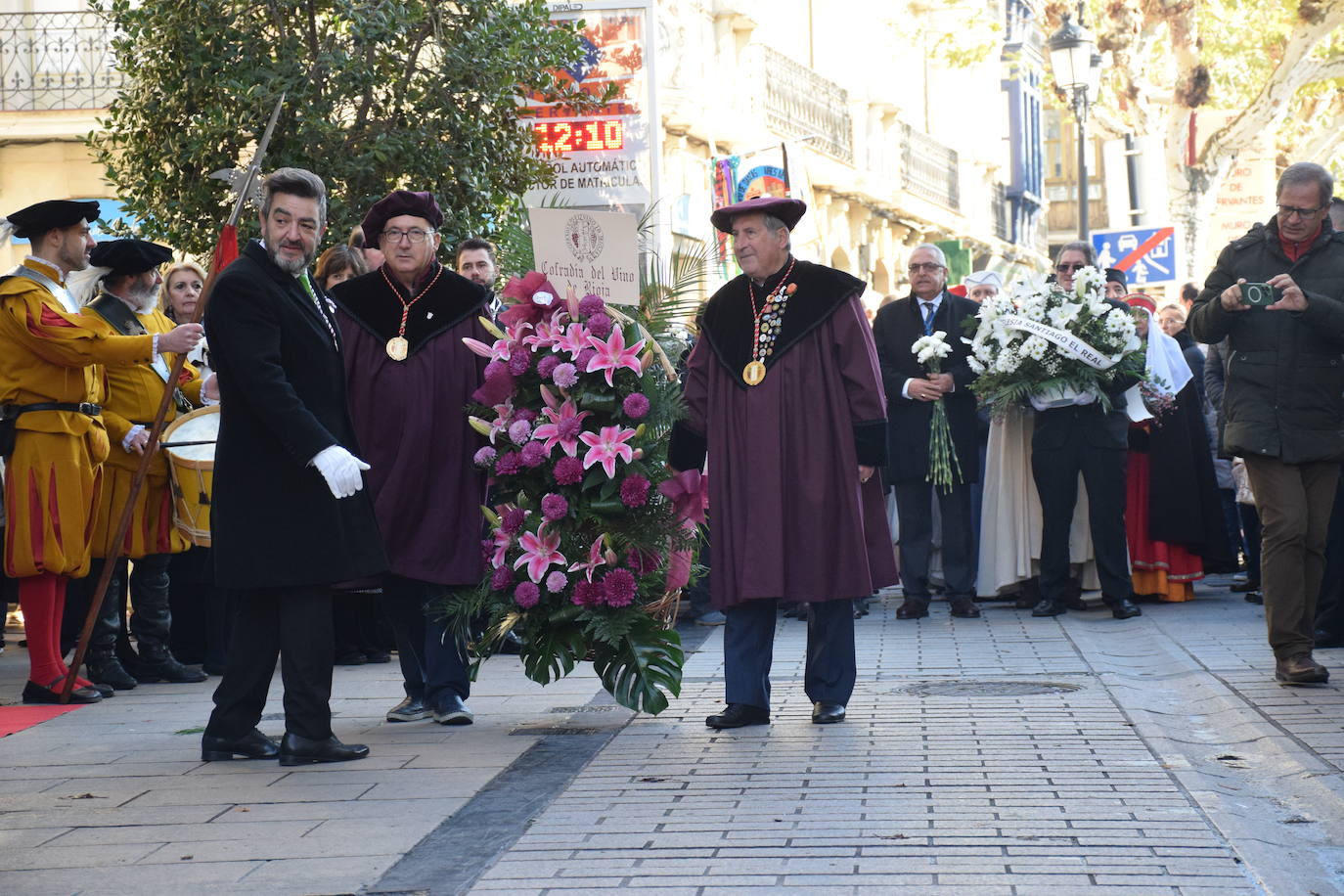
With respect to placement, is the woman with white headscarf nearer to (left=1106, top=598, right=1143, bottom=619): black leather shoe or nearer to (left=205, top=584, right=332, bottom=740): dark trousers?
(left=1106, top=598, right=1143, bottom=619): black leather shoe

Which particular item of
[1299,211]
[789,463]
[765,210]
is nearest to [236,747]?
[789,463]

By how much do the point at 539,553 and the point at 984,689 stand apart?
2.27m

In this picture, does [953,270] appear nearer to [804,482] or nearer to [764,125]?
[764,125]

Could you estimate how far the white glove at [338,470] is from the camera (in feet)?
20.5

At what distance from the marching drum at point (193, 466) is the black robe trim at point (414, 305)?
159cm

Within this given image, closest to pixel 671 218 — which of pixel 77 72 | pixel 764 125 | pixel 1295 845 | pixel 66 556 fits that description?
pixel 764 125

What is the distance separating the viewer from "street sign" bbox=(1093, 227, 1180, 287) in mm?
23281

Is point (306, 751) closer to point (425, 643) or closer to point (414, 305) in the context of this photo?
point (425, 643)

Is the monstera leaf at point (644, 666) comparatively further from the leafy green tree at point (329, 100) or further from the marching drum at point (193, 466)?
the leafy green tree at point (329, 100)

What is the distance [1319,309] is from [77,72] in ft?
56.5

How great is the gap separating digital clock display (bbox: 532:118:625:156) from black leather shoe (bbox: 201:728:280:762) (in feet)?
26.5

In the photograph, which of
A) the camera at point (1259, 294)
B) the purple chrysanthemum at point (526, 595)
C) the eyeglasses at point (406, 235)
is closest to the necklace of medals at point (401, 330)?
the eyeglasses at point (406, 235)

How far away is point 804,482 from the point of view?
7312 millimetres

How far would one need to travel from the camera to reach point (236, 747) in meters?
6.66
